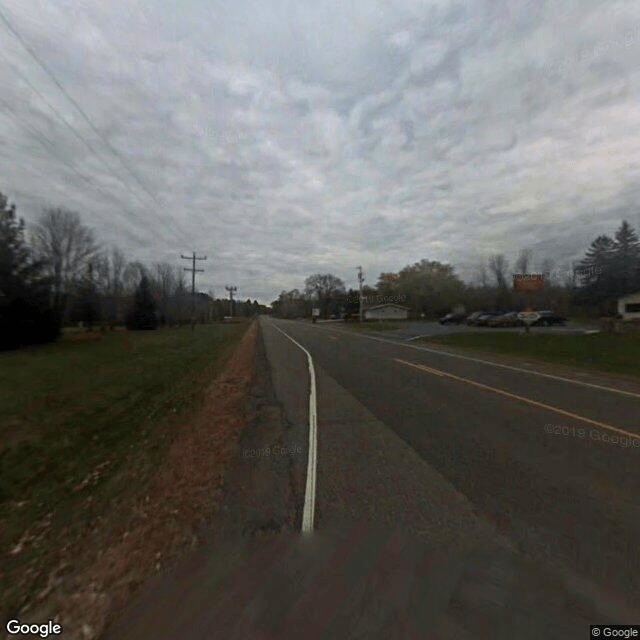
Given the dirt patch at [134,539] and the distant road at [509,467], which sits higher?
the distant road at [509,467]

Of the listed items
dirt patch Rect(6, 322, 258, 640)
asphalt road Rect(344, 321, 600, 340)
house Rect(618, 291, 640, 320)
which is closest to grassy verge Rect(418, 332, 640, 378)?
asphalt road Rect(344, 321, 600, 340)

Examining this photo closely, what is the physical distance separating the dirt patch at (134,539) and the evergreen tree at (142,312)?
168ft

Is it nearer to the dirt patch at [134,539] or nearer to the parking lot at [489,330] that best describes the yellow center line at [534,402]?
the dirt patch at [134,539]

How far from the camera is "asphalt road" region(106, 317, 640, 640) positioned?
2.24 meters

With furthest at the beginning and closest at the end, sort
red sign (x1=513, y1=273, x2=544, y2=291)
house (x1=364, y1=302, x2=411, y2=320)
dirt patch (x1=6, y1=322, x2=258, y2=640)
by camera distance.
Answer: house (x1=364, y1=302, x2=411, y2=320), red sign (x1=513, y1=273, x2=544, y2=291), dirt patch (x1=6, y1=322, x2=258, y2=640)

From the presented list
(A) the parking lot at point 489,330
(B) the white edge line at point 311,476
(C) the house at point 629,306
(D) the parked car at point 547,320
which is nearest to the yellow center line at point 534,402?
(B) the white edge line at point 311,476

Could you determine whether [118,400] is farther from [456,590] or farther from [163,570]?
[456,590]

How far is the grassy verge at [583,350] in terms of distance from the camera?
12.7 m

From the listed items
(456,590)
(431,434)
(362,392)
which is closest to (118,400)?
(362,392)

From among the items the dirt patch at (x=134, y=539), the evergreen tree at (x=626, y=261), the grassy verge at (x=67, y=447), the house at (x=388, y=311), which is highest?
the evergreen tree at (x=626, y=261)

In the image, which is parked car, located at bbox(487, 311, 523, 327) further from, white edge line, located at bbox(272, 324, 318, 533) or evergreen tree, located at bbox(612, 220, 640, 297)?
white edge line, located at bbox(272, 324, 318, 533)

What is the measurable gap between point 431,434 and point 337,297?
105 m

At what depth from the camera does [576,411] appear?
22.3ft

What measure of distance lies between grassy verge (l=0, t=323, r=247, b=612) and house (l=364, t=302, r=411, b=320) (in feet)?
263
